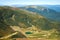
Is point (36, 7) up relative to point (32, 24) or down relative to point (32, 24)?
up

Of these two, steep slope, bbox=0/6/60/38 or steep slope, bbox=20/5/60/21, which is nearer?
steep slope, bbox=0/6/60/38

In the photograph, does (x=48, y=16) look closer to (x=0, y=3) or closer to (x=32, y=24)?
(x=32, y=24)

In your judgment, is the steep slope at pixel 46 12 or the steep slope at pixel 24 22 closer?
the steep slope at pixel 24 22

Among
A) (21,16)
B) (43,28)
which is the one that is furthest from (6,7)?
(43,28)


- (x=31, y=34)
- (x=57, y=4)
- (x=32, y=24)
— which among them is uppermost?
(x=57, y=4)

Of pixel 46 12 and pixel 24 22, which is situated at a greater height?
pixel 46 12

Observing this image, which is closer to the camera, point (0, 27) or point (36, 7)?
point (0, 27)

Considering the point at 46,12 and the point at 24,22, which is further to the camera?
the point at 46,12
